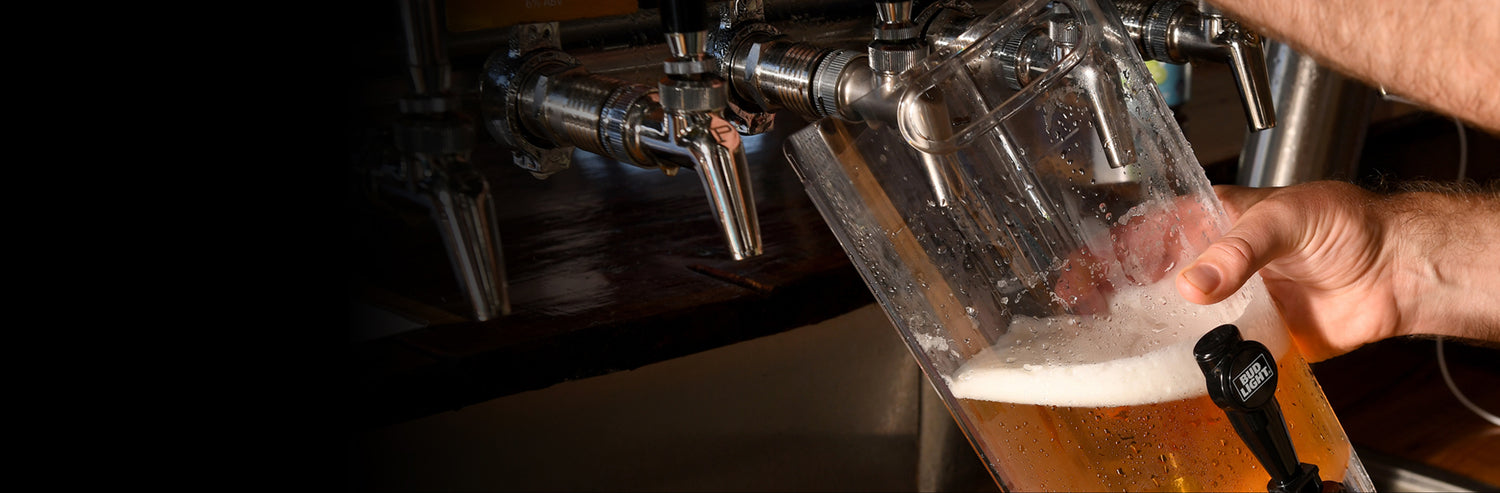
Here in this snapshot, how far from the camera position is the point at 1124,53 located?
653 millimetres

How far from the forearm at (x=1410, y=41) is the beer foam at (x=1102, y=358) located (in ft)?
0.49

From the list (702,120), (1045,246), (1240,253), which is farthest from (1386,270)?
(702,120)

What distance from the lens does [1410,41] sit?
0.60 metres

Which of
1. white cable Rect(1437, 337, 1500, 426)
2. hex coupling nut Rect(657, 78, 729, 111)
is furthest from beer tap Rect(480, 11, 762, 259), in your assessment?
white cable Rect(1437, 337, 1500, 426)

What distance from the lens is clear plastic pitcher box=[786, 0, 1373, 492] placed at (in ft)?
2.04

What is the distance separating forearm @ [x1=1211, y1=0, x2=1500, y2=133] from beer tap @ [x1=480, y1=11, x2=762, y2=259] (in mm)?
275

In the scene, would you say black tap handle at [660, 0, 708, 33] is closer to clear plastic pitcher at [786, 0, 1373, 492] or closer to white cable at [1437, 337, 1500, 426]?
clear plastic pitcher at [786, 0, 1373, 492]

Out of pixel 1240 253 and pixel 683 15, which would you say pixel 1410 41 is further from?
pixel 683 15

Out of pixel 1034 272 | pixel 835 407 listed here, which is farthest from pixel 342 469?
pixel 835 407

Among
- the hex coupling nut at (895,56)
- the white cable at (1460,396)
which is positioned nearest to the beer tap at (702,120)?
the hex coupling nut at (895,56)

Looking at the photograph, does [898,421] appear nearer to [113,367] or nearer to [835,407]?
[835,407]

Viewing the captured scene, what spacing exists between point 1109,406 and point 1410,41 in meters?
0.24

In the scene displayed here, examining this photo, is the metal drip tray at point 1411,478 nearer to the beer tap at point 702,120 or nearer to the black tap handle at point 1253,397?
the black tap handle at point 1253,397

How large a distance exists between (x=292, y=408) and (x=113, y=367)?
11 cm
